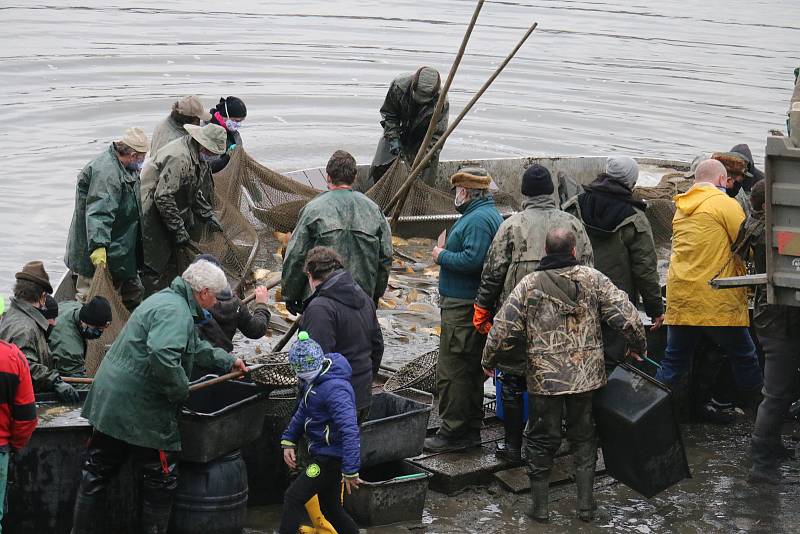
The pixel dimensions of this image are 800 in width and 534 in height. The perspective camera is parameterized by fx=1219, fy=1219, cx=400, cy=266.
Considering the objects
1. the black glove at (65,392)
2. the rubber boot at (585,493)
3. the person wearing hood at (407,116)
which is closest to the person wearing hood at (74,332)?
the black glove at (65,392)

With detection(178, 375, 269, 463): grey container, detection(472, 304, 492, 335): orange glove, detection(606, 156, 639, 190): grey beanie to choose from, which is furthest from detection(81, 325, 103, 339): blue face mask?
detection(606, 156, 639, 190): grey beanie

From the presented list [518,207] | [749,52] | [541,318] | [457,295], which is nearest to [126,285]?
[457,295]

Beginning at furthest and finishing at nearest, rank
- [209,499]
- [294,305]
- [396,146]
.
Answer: [396,146], [294,305], [209,499]

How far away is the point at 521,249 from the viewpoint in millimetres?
7395

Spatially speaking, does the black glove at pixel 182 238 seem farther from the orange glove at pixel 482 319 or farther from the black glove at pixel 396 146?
the black glove at pixel 396 146

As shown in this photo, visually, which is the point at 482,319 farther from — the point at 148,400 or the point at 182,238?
the point at 182,238

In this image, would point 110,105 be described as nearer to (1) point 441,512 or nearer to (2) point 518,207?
(2) point 518,207

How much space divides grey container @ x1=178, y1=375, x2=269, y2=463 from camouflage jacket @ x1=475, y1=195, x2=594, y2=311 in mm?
1617

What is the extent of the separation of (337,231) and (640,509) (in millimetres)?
2548

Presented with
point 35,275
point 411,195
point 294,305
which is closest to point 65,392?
point 35,275

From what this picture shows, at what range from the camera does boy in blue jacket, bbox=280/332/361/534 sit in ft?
20.5

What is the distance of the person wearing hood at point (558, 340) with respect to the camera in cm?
693

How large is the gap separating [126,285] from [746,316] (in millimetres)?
4615

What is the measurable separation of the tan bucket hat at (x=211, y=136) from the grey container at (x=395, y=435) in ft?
10.2
